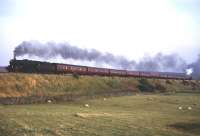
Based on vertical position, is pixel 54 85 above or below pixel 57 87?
above

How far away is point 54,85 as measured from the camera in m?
54.4

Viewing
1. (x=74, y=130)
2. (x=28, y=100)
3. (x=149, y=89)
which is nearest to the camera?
(x=74, y=130)

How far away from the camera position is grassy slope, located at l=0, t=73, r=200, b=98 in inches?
1840

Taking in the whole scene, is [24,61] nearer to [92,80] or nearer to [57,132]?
[92,80]

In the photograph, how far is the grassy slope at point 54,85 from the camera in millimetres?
46741

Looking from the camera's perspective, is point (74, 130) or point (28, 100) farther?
point (28, 100)

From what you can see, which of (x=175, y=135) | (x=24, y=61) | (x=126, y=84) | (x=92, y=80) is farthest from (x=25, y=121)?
(x=126, y=84)

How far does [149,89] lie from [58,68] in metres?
21.5

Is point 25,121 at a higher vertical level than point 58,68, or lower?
lower

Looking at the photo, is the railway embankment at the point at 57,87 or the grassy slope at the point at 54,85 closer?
A: the railway embankment at the point at 57,87

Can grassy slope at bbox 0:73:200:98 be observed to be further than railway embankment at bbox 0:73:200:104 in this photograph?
Yes

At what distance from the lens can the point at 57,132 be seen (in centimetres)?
2189

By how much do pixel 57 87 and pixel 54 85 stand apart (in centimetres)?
55

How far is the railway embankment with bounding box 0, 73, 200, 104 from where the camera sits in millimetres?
44219
